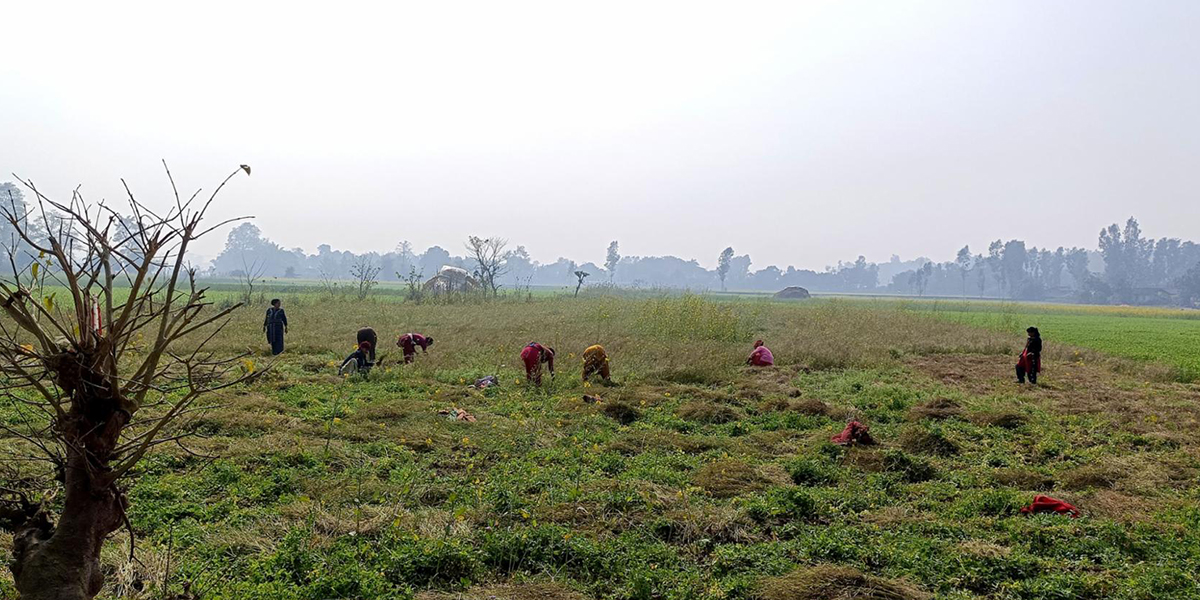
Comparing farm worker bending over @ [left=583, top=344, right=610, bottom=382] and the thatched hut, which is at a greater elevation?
the thatched hut

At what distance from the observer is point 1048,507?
16.7 ft

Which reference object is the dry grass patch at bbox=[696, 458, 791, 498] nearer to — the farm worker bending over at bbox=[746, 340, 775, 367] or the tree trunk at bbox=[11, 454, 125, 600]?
the tree trunk at bbox=[11, 454, 125, 600]

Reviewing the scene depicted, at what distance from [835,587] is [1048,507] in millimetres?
2468

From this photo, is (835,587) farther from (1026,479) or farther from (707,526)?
(1026,479)

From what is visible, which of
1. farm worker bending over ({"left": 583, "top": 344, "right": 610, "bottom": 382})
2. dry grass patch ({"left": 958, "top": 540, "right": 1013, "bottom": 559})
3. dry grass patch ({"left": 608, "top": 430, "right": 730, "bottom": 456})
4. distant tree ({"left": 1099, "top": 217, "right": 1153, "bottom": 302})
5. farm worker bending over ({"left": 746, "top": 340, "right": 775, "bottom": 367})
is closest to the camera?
dry grass patch ({"left": 958, "top": 540, "right": 1013, "bottom": 559})

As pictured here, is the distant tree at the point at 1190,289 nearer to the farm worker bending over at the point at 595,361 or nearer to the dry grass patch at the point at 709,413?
the farm worker bending over at the point at 595,361

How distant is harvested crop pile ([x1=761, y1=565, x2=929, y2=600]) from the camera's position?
12.1 feet

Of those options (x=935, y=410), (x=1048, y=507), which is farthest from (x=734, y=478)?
(x=935, y=410)

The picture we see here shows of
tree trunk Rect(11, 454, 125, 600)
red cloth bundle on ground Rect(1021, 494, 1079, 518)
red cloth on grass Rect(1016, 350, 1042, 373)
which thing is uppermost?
tree trunk Rect(11, 454, 125, 600)

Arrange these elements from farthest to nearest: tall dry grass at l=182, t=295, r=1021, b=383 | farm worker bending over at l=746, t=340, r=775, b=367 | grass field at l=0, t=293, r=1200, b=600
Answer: farm worker bending over at l=746, t=340, r=775, b=367 → tall dry grass at l=182, t=295, r=1021, b=383 → grass field at l=0, t=293, r=1200, b=600

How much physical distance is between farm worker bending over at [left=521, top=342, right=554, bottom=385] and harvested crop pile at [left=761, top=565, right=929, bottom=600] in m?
6.41

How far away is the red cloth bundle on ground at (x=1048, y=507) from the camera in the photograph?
5031mm

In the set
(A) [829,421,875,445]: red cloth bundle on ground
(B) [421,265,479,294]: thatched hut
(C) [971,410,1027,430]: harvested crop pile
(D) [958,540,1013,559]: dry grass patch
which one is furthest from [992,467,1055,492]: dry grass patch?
(B) [421,265,479,294]: thatched hut

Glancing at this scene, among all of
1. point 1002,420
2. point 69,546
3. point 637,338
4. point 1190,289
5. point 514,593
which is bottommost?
point 514,593
